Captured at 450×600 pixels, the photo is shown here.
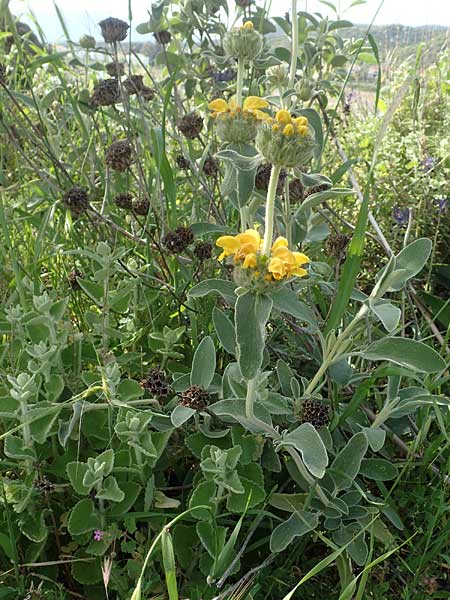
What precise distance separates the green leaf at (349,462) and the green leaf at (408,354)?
6.1 inches

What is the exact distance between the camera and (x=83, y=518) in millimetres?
964

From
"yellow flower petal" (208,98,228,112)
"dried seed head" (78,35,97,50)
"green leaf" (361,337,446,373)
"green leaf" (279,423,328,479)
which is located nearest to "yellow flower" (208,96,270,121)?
A: "yellow flower petal" (208,98,228,112)

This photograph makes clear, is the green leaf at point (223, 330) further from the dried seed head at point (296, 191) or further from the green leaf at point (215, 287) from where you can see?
the dried seed head at point (296, 191)

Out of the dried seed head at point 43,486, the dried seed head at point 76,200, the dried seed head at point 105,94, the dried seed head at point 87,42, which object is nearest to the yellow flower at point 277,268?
the dried seed head at point 43,486

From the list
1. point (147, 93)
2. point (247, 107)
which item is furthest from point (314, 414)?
point (147, 93)

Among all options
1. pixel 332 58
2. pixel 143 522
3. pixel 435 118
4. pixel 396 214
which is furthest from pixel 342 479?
pixel 435 118

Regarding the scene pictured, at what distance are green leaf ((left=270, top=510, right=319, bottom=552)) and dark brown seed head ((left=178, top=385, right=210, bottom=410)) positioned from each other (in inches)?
8.7

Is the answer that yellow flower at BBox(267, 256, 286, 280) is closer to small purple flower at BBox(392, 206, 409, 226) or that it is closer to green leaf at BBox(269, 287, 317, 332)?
green leaf at BBox(269, 287, 317, 332)

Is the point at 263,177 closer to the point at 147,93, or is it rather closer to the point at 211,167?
the point at 211,167

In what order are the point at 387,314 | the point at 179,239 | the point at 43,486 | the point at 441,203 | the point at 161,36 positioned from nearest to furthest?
the point at 387,314 < the point at 43,486 < the point at 179,239 < the point at 441,203 < the point at 161,36

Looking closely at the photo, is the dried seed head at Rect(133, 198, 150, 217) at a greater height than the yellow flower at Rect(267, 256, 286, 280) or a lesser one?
lesser

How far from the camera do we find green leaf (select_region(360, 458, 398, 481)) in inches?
41.7

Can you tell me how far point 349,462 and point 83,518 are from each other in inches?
17.0

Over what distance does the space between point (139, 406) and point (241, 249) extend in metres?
0.42
